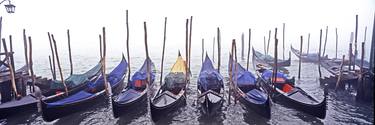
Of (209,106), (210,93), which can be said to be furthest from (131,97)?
(209,106)

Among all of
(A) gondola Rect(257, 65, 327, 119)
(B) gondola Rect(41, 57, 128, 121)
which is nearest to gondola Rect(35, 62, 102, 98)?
(B) gondola Rect(41, 57, 128, 121)

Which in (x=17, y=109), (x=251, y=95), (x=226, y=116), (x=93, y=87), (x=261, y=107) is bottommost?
(x=226, y=116)

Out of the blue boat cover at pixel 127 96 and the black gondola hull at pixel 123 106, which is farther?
the blue boat cover at pixel 127 96

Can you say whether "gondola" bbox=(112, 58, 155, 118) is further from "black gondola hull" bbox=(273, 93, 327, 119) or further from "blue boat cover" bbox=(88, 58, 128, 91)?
"black gondola hull" bbox=(273, 93, 327, 119)

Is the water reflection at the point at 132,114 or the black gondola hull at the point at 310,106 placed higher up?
the black gondola hull at the point at 310,106

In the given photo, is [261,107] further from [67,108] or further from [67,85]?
[67,85]

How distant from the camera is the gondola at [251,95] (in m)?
10.1

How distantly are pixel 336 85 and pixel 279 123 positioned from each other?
6583 mm

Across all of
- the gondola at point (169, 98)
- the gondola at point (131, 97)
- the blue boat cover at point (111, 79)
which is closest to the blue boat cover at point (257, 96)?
the gondola at point (169, 98)

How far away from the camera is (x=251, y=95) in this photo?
11.4 m

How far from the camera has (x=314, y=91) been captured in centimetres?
1555

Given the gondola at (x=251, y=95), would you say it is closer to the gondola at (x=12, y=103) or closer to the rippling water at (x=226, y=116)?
the rippling water at (x=226, y=116)

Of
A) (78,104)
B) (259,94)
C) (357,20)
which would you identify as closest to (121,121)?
(78,104)

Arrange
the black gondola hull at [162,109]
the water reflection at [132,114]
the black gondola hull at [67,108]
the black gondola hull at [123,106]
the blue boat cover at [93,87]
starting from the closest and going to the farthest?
the black gondola hull at [67,108] < the black gondola hull at [162,109] < the black gondola hull at [123,106] < the water reflection at [132,114] < the blue boat cover at [93,87]
